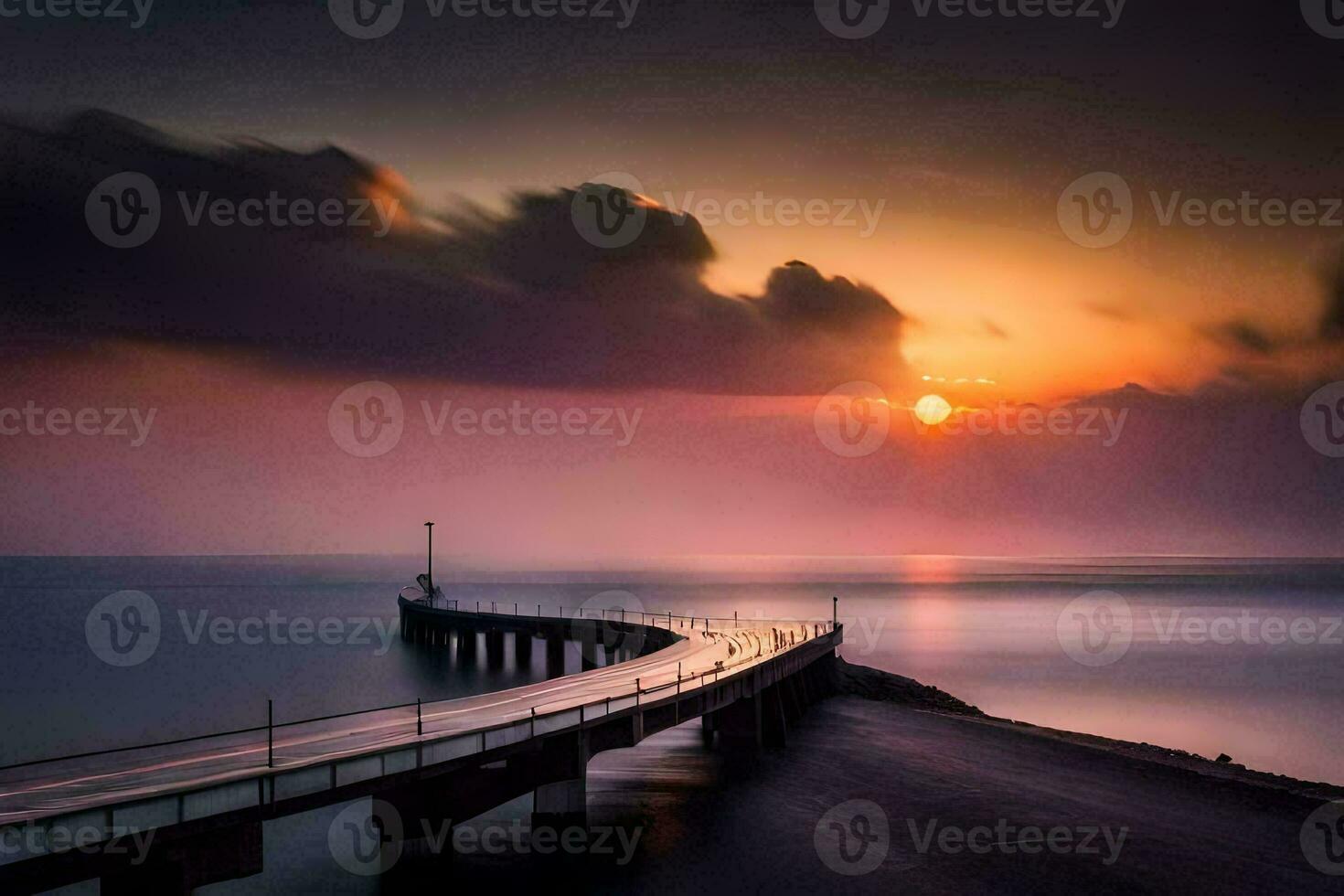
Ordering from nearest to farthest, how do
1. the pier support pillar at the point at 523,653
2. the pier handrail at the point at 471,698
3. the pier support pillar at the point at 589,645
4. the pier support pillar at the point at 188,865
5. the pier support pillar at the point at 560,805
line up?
the pier support pillar at the point at 188,865, the pier handrail at the point at 471,698, the pier support pillar at the point at 560,805, the pier support pillar at the point at 589,645, the pier support pillar at the point at 523,653

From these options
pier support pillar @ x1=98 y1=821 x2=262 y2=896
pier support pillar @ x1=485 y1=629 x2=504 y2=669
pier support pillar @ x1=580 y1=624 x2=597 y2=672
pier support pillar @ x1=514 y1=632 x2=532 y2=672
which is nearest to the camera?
pier support pillar @ x1=98 y1=821 x2=262 y2=896

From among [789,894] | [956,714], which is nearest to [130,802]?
[789,894]

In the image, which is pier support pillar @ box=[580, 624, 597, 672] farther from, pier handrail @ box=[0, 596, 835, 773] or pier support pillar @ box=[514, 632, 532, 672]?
pier handrail @ box=[0, 596, 835, 773]

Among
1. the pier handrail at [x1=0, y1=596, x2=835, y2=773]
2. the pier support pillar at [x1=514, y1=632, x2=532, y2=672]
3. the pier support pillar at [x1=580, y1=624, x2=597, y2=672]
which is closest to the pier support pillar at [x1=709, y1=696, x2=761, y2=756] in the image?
the pier handrail at [x1=0, y1=596, x2=835, y2=773]

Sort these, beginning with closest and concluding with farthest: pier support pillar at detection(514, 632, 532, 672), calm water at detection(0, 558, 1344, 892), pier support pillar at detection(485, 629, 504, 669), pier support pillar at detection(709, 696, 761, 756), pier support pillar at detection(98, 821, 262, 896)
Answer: pier support pillar at detection(98, 821, 262, 896), pier support pillar at detection(709, 696, 761, 756), calm water at detection(0, 558, 1344, 892), pier support pillar at detection(514, 632, 532, 672), pier support pillar at detection(485, 629, 504, 669)

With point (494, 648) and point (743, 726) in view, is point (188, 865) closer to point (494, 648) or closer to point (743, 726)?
point (743, 726)

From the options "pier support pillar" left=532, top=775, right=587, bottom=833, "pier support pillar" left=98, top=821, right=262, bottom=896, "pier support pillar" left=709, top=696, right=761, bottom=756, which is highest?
"pier support pillar" left=98, top=821, right=262, bottom=896

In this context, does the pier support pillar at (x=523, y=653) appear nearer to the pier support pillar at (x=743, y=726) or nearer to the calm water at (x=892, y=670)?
the calm water at (x=892, y=670)

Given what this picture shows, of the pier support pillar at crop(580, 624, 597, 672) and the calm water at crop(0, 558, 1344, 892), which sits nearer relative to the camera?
the calm water at crop(0, 558, 1344, 892)

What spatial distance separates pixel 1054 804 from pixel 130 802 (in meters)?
24.6

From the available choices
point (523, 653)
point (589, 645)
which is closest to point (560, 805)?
point (589, 645)

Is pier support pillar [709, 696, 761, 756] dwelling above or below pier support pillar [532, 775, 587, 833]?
below

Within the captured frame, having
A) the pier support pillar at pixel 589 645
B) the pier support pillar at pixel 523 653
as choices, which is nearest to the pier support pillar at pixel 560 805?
the pier support pillar at pixel 589 645

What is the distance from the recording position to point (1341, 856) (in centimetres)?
2669
